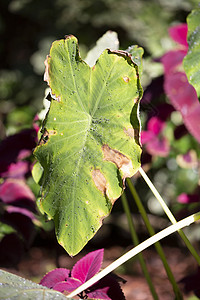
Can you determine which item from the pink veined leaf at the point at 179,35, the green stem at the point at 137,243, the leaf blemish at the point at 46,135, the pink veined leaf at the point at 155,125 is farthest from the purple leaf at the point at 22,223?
the pink veined leaf at the point at 179,35

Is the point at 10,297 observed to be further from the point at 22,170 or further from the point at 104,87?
the point at 22,170

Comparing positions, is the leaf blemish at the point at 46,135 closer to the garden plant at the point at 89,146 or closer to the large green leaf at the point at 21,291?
the garden plant at the point at 89,146

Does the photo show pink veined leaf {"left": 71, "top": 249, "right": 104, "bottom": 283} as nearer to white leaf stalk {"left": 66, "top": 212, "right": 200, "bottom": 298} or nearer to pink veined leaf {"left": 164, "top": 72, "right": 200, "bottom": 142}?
white leaf stalk {"left": 66, "top": 212, "right": 200, "bottom": 298}

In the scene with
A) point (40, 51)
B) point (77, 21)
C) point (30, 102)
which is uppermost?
point (77, 21)

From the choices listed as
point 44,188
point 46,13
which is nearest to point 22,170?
point 44,188

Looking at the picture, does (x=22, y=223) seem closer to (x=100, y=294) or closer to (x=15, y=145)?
(x=15, y=145)
